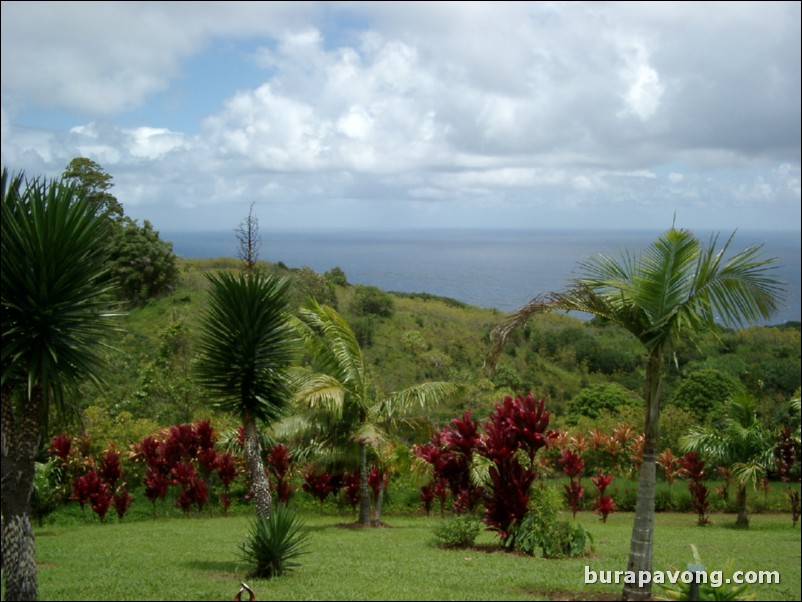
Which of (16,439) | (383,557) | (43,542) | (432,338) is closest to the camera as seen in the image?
(16,439)

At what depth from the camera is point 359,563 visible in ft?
31.4

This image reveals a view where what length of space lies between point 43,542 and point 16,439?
21.0 feet

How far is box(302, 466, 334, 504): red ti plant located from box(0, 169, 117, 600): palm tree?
1059 centimetres

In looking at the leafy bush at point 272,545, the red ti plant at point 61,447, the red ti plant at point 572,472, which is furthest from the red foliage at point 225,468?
the leafy bush at point 272,545

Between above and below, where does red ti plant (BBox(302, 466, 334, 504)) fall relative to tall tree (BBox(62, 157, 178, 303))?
below

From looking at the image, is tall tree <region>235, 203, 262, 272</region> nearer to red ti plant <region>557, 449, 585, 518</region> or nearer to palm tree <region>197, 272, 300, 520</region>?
palm tree <region>197, 272, 300, 520</region>

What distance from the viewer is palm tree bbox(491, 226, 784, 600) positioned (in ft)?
23.9

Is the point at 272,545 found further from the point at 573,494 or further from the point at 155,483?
the point at 573,494

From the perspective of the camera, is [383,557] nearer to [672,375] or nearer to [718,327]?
[718,327]

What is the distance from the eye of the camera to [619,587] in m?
7.99

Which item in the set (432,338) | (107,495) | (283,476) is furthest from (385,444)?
(432,338)

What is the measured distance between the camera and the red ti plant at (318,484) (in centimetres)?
1750

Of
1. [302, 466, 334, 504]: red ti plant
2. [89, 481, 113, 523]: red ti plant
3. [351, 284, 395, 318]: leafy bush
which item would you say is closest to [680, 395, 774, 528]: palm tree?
[302, 466, 334, 504]: red ti plant

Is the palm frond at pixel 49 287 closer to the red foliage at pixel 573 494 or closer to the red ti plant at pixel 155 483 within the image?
the red ti plant at pixel 155 483
